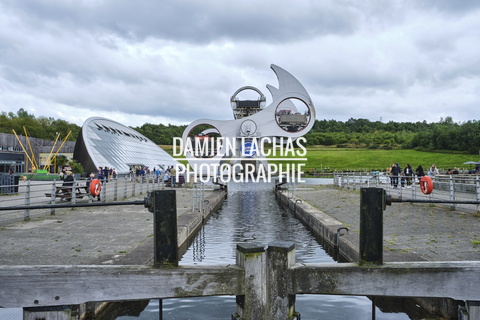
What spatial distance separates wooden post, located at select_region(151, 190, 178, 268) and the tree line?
76.4 metres

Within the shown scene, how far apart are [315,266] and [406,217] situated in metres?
7.40

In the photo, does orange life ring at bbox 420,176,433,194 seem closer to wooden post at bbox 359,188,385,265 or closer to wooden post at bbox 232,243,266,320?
wooden post at bbox 359,188,385,265

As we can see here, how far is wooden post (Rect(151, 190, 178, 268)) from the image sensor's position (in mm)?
4031

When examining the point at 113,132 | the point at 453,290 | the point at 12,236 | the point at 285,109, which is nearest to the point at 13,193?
the point at 12,236

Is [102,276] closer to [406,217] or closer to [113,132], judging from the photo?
[406,217]

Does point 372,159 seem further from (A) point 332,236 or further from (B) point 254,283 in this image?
(B) point 254,283

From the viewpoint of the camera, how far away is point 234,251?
8.53 meters

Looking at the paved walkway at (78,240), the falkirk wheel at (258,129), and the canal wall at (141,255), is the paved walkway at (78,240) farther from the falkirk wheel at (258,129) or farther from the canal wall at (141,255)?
the falkirk wheel at (258,129)

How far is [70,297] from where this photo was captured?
3.84 m

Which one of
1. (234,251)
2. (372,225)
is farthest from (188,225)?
(372,225)

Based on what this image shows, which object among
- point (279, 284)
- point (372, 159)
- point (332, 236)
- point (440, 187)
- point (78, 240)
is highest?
point (372, 159)

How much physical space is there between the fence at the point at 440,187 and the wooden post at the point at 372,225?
8.88ft

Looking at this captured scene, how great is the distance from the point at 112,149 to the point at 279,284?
41893 mm

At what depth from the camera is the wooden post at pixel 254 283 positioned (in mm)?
4023
